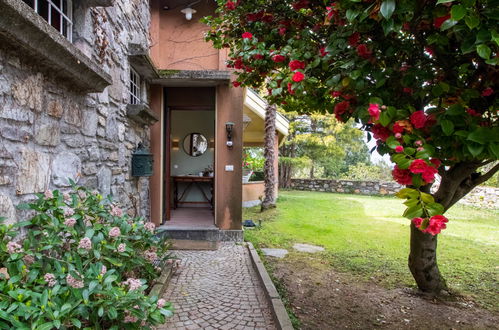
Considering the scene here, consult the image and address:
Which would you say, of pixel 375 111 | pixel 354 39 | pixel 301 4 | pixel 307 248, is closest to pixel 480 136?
pixel 375 111

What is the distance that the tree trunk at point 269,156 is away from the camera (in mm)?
8847

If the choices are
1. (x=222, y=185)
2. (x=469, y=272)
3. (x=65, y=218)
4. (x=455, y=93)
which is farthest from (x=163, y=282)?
(x=469, y=272)

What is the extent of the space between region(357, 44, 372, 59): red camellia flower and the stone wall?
2.12 meters

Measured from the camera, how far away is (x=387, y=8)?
1343mm

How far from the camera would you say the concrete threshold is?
8.16ft

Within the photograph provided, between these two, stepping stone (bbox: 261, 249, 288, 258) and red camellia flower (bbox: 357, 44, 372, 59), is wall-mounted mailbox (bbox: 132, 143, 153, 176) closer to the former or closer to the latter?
stepping stone (bbox: 261, 249, 288, 258)

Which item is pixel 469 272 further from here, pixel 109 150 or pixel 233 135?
pixel 109 150

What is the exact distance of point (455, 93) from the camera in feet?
5.69

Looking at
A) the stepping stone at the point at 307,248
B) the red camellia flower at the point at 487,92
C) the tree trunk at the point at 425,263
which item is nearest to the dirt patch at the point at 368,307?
the tree trunk at the point at 425,263

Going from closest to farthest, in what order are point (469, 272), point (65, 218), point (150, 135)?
point (65, 218)
point (469, 272)
point (150, 135)

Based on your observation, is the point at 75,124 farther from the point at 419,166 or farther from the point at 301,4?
the point at 419,166

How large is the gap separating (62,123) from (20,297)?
56.4 inches

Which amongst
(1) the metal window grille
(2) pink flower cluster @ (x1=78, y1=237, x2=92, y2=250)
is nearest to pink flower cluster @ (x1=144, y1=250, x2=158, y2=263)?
(2) pink flower cluster @ (x1=78, y1=237, x2=92, y2=250)

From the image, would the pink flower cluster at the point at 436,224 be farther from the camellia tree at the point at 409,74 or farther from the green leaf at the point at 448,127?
the green leaf at the point at 448,127
